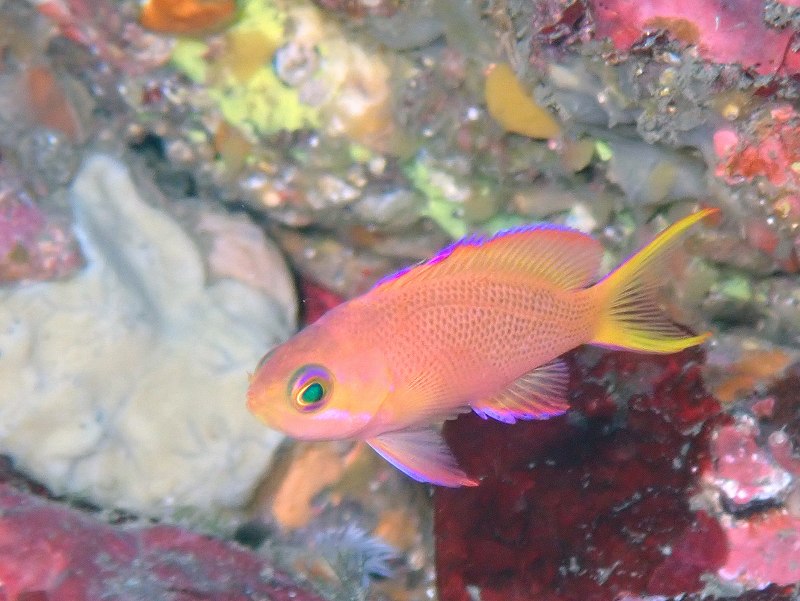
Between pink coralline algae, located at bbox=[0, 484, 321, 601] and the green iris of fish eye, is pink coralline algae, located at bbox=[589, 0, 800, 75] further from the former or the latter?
pink coralline algae, located at bbox=[0, 484, 321, 601]

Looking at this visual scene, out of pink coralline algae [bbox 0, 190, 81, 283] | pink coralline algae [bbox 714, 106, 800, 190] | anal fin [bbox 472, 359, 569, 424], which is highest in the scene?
pink coralline algae [bbox 714, 106, 800, 190]

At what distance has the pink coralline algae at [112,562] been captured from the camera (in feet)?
7.88

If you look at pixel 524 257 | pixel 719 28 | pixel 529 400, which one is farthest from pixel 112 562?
pixel 719 28

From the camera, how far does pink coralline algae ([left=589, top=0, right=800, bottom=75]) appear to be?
206cm

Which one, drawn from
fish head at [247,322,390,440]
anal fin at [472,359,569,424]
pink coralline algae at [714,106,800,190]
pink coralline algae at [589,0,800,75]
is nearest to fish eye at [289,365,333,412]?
fish head at [247,322,390,440]

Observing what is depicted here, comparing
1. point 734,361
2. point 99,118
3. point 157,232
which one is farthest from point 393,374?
point 99,118

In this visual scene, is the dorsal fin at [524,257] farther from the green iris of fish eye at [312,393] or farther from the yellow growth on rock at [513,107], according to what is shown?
the yellow growth on rock at [513,107]

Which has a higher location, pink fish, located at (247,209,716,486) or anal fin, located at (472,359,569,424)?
pink fish, located at (247,209,716,486)

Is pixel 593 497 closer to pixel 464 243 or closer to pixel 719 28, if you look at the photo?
pixel 464 243

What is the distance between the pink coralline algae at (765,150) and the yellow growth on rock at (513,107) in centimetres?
83

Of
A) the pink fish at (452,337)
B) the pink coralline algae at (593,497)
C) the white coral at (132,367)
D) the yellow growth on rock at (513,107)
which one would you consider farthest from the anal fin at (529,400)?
the white coral at (132,367)

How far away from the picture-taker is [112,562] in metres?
2.62

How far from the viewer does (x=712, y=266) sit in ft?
10.8

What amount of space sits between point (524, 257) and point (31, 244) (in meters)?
2.54
